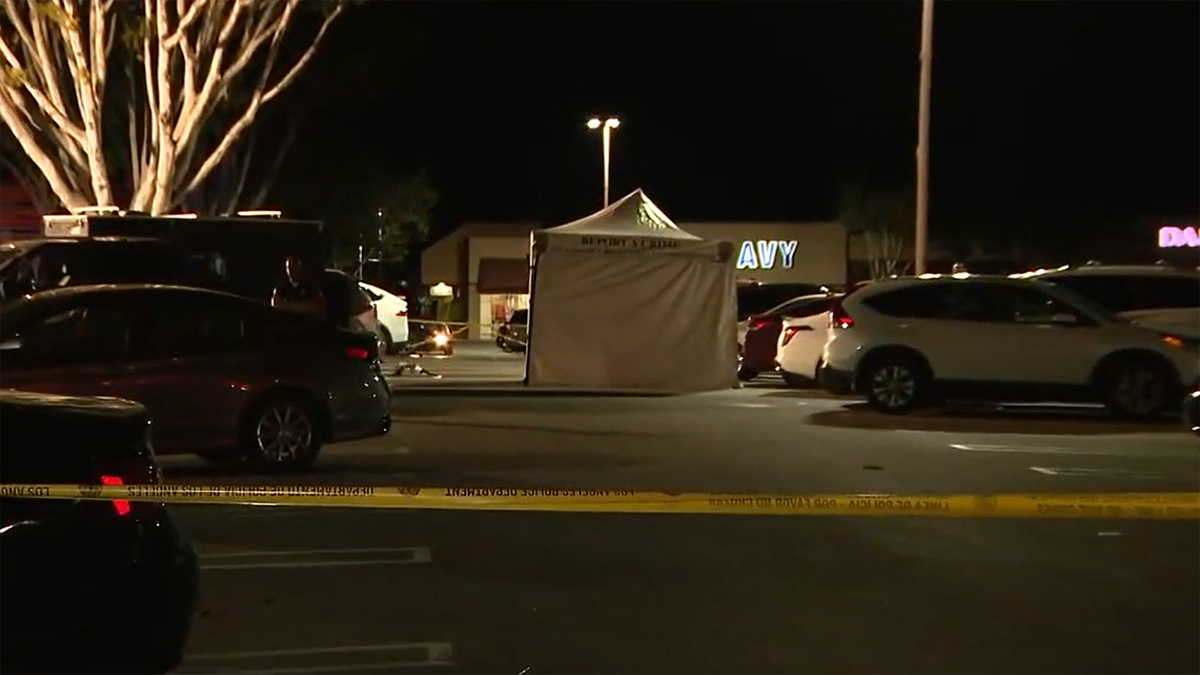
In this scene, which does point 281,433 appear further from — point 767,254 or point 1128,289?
point 767,254

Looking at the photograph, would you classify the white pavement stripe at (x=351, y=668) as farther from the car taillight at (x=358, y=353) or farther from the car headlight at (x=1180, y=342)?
the car headlight at (x=1180, y=342)

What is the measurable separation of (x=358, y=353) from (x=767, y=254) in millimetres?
41207

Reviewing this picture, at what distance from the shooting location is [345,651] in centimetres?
688

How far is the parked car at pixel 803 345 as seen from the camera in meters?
19.3

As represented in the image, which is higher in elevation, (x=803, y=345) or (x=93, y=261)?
(x=93, y=261)

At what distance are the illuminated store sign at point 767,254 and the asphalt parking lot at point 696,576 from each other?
3823cm

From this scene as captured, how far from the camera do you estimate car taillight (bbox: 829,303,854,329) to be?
685 inches

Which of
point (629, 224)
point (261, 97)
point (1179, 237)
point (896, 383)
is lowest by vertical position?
point (896, 383)

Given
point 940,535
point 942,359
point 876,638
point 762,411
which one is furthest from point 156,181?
point 876,638

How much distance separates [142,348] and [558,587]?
4.81m

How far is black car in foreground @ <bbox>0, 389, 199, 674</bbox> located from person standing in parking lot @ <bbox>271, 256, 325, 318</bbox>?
41.2 ft

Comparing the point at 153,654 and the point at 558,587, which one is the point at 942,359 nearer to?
the point at 558,587

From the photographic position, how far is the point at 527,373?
67.7ft

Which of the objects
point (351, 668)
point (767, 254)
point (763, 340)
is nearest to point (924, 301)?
point (763, 340)
